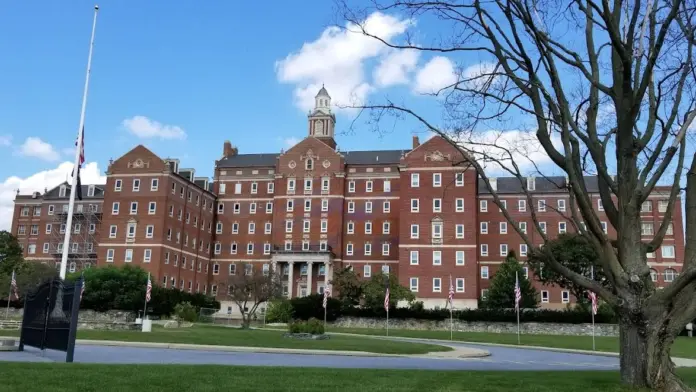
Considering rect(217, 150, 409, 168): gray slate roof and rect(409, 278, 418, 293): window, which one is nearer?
rect(409, 278, 418, 293): window

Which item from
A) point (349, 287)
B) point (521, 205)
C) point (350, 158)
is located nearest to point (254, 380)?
point (349, 287)

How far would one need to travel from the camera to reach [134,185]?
84.9 metres

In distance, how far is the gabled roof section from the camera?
320 feet

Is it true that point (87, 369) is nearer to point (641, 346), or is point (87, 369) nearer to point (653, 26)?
point (641, 346)

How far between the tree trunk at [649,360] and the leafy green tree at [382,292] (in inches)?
2211

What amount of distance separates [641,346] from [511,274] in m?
64.3

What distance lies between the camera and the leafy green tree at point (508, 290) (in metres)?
73.6

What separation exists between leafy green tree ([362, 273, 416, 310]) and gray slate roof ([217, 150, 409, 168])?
22.5 metres

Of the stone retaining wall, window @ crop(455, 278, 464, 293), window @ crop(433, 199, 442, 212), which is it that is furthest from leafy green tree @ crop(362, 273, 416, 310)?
window @ crop(433, 199, 442, 212)

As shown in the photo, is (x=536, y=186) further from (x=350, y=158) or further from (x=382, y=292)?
(x=382, y=292)

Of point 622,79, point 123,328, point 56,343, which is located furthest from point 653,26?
point 123,328

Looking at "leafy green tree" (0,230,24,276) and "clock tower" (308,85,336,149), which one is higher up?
"clock tower" (308,85,336,149)

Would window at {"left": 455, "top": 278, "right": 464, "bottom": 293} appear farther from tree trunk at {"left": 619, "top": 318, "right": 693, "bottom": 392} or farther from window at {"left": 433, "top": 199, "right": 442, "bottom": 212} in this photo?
tree trunk at {"left": 619, "top": 318, "right": 693, "bottom": 392}

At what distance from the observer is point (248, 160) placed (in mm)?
99875
